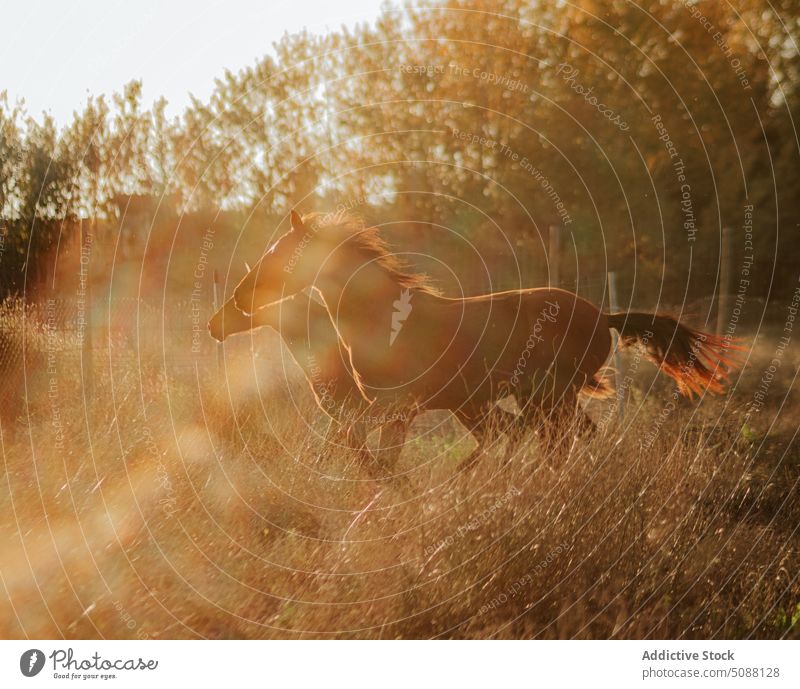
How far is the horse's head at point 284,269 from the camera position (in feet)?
16.9

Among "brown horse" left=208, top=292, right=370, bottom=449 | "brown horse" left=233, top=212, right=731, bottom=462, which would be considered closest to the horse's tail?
"brown horse" left=233, top=212, right=731, bottom=462

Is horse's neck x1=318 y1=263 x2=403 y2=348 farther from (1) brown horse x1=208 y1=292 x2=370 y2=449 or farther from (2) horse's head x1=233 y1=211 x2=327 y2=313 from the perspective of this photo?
(1) brown horse x1=208 y1=292 x2=370 y2=449

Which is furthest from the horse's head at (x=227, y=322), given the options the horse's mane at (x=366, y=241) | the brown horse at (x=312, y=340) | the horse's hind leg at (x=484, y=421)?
the horse's hind leg at (x=484, y=421)

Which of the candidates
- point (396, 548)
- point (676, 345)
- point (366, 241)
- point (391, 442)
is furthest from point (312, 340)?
point (676, 345)

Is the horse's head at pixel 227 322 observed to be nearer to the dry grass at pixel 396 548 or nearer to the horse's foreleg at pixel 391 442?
the dry grass at pixel 396 548

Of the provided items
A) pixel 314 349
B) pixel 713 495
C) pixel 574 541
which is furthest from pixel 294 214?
pixel 713 495

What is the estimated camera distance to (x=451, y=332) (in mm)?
5340

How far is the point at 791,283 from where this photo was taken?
1470cm

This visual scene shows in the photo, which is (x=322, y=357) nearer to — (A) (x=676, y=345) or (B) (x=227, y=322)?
(B) (x=227, y=322)

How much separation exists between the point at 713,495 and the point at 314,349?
283 centimetres

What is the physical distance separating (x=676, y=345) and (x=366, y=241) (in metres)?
2.38

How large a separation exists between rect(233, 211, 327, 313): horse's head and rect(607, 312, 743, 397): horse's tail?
7.28ft

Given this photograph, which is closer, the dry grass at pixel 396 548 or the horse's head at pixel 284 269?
the dry grass at pixel 396 548

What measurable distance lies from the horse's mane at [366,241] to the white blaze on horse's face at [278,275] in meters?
0.12
